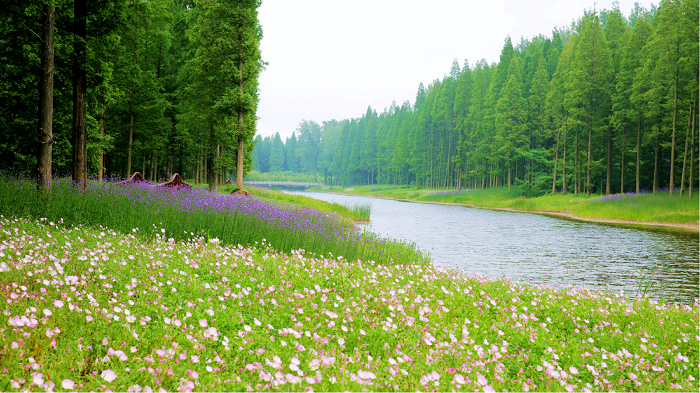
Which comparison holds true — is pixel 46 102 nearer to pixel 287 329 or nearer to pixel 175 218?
pixel 175 218

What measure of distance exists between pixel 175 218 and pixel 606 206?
32.9m

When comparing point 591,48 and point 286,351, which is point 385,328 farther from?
point 591,48

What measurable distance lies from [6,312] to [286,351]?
249 centimetres

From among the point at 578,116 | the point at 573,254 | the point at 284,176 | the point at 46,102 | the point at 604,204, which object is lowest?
the point at 573,254

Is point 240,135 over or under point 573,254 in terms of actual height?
over

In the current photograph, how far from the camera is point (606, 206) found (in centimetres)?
3153

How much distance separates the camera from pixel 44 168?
32.5ft

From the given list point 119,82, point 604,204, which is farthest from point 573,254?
point 119,82

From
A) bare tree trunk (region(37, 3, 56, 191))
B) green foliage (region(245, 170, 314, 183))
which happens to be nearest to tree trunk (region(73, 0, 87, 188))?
bare tree trunk (region(37, 3, 56, 191))

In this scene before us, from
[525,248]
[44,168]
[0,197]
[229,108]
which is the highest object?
[229,108]

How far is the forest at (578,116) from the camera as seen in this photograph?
30094mm

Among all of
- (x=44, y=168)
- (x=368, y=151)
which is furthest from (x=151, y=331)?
(x=368, y=151)

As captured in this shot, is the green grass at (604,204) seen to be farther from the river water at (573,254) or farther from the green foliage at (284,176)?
the green foliage at (284,176)

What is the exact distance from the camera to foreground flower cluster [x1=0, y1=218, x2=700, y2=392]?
3230mm
